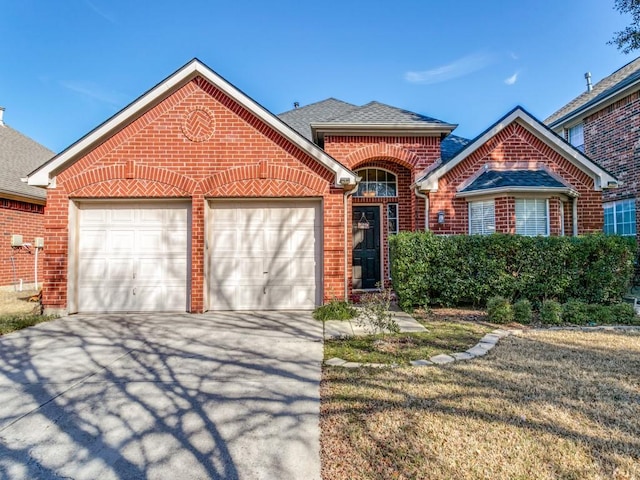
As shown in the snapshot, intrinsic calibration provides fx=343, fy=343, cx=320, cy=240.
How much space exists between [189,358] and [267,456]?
2694 millimetres

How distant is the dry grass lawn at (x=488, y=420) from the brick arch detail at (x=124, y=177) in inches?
223

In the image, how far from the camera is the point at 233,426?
3.04 metres

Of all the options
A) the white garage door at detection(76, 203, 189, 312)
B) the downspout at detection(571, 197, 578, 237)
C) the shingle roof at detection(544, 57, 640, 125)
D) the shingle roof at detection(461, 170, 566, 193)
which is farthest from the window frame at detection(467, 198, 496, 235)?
the shingle roof at detection(544, 57, 640, 125)

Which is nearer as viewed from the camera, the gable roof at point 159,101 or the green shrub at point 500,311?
the green shrub at point 500,311

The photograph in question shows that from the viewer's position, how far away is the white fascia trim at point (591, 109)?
11613mm

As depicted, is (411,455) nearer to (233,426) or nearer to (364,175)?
(233,426)

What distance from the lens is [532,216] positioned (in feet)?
29.2

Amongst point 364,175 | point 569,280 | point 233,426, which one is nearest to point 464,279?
point 569,280

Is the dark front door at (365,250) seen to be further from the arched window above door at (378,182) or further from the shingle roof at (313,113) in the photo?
the shingle roof at (313,113)

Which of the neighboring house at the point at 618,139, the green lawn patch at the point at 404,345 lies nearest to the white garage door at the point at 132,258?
the green lawn patch at the point at 404,345

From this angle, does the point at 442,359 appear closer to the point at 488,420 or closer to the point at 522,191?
the point at 488,420

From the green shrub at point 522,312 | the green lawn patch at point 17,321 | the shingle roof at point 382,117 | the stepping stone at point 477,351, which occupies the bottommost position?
the stepping stone at point 477,351

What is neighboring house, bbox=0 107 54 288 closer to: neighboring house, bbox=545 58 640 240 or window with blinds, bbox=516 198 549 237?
window with blinds, bbox=516 198 549 237

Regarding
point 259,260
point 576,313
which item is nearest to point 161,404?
point 259,260
